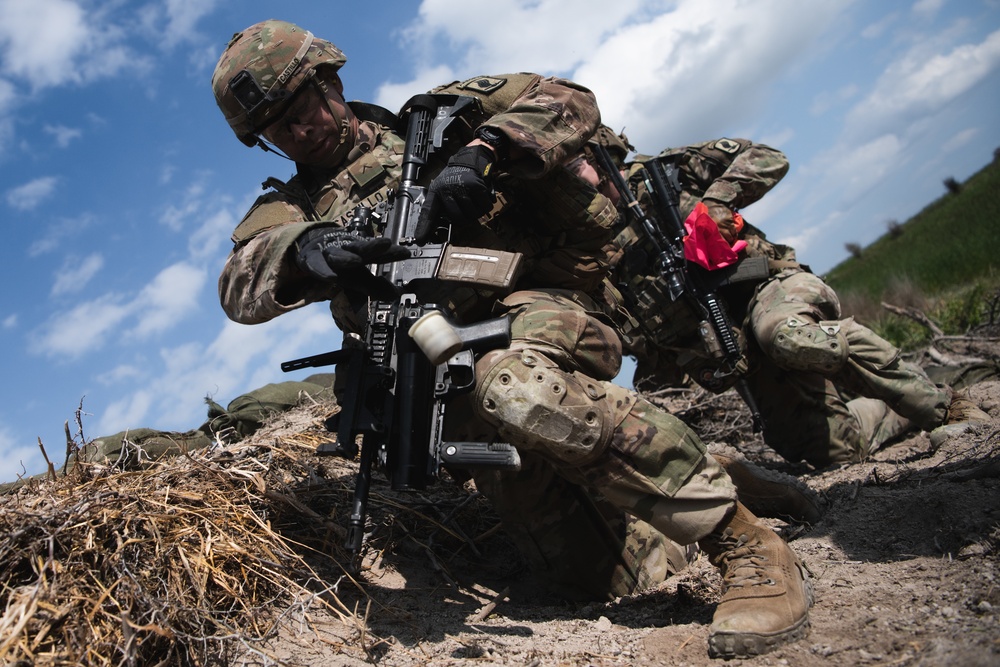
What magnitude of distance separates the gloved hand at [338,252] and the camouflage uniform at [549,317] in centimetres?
6

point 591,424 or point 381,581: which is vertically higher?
point 591,424

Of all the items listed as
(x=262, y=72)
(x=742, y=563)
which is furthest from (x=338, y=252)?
(x=742, y=563)

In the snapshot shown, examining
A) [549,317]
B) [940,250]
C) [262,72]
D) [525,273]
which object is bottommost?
[549,317]

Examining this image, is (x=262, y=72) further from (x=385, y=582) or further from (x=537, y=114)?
(x=385, y=582)

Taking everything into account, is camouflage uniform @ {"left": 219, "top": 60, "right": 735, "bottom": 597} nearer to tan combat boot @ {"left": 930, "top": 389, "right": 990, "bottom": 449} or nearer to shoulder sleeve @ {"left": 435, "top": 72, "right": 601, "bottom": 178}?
shoulder sleeve @ {"left": 435, "top": 72, "right": 601, "bottom": 178}

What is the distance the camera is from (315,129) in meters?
3.26

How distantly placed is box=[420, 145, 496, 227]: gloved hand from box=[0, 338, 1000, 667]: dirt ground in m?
1.23

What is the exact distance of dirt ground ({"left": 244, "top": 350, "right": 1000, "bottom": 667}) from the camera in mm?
1939

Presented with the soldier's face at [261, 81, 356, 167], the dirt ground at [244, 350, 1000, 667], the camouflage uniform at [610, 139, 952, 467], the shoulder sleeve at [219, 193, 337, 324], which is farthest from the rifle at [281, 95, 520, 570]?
the camouflage uniform at [610, 139, 952, 467]

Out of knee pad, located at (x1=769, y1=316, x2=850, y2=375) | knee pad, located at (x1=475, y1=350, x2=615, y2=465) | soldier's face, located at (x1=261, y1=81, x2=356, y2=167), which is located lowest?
knee pad, located at (x1=769, y1=316, x2=850, y2=375)

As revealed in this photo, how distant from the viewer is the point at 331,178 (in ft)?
10.9

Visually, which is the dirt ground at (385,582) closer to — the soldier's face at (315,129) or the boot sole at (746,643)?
the boot sole at (746,643)

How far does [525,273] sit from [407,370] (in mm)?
829

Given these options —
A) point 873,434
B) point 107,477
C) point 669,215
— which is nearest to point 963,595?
point 107,477
